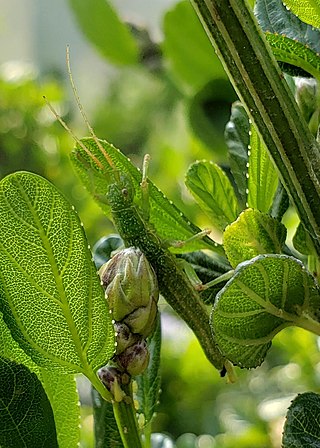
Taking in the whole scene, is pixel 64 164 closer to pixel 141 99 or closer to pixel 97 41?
pixel 97 41

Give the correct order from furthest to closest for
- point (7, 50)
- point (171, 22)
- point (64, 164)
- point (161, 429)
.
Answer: point (7, 50)
point (64, 164)
point (161, 429)
point (171, 22)

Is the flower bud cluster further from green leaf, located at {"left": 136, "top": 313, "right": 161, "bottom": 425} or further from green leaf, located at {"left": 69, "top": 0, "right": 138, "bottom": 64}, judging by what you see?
green leaf, located at {"left": 69, "top": 0, "right": 138, "bottom": 64}

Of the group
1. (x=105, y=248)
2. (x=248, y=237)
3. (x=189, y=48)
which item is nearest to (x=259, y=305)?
(x=248, y=237)

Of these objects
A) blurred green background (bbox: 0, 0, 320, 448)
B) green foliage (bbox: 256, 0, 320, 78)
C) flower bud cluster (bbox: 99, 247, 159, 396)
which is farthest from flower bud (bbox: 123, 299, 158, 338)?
blurred green background (bbox: 0, 0, 320, 448)

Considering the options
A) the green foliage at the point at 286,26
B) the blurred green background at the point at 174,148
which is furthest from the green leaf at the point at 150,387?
the blurred green background at the point at 174,148

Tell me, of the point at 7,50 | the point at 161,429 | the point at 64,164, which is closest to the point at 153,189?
the point at 161,429

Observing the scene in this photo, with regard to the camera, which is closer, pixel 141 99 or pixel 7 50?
pixel 141 99
